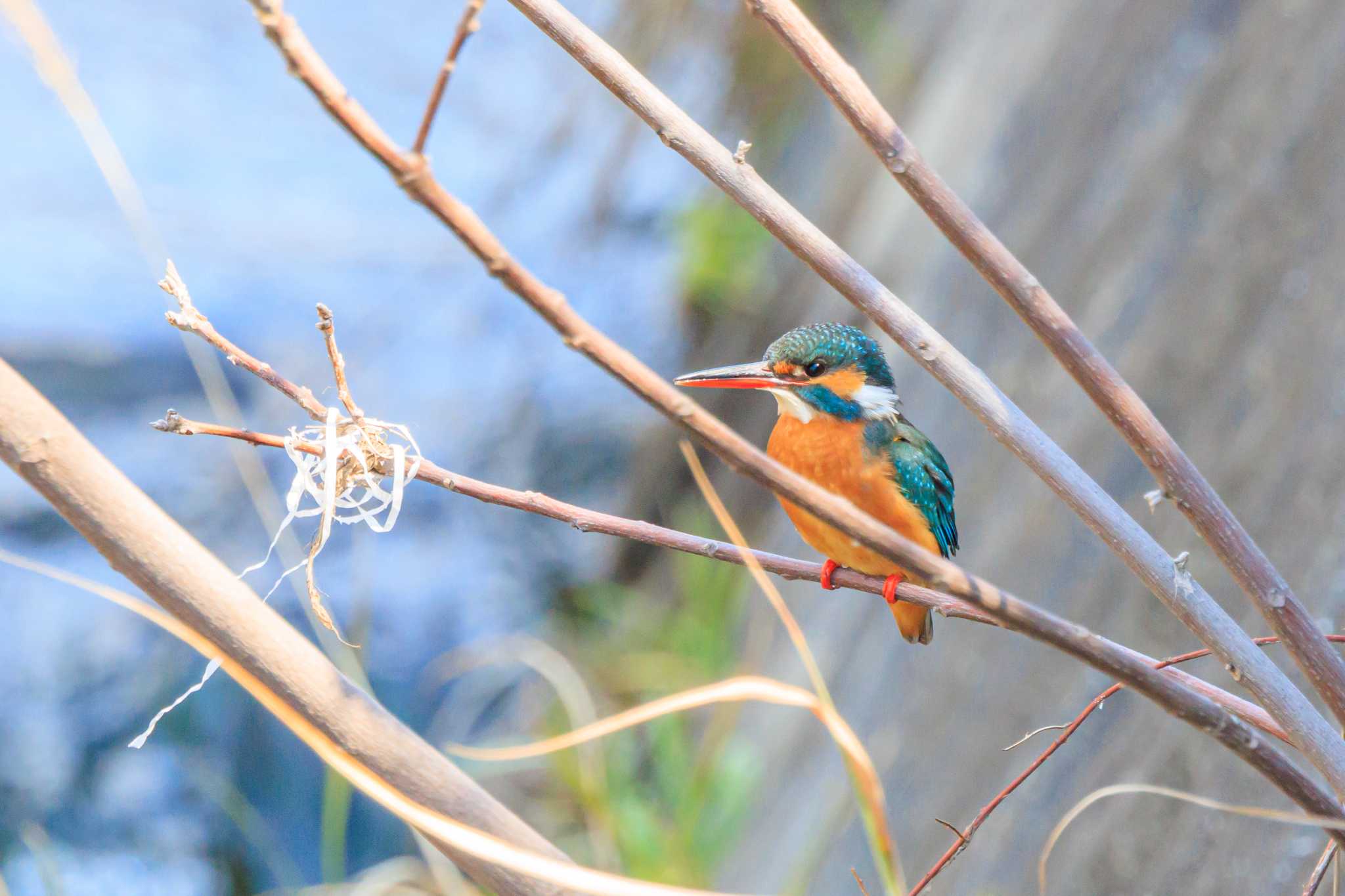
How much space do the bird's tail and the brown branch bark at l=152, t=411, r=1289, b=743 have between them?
334 mm

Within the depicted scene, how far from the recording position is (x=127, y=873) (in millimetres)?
2434

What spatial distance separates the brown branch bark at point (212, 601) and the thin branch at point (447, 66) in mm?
235

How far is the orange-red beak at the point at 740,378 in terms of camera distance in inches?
32.7

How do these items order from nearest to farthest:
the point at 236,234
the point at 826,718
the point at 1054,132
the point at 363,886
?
the point at 826,718 → the point at 363,886 → the point at 1054,132 → the point at 236,234

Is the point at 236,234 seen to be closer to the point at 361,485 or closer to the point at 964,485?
the point at 964,485

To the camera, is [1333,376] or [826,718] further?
[1333,376]

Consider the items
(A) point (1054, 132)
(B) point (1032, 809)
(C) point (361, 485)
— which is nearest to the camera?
(C) point (361, 485)

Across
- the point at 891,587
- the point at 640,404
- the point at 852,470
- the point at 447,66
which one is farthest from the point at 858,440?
the point at 640,404

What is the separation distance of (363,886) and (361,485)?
1426 millimetres

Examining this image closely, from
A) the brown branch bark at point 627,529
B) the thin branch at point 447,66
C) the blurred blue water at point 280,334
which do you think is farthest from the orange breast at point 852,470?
the blurred blue water at point 280,334

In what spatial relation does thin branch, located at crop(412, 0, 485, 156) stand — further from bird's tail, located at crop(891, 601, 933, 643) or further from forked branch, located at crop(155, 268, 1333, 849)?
bird's tail, located at crop(891, 601, 933, 643)

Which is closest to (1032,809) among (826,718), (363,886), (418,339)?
(363,886)

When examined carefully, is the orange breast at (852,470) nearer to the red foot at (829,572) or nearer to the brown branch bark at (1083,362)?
the red foot at (829,572)

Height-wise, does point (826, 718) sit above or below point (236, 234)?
below
